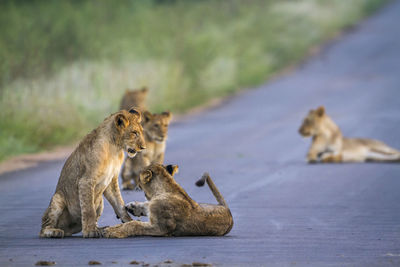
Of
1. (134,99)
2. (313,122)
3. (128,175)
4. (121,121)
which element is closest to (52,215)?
(121,121)

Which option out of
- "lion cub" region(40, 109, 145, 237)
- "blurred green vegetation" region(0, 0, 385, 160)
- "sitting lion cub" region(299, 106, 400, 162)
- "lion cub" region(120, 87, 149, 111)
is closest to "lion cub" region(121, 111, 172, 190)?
"lion cub" region(120, 87, 149, 111)

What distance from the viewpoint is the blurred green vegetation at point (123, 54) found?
64.4ft

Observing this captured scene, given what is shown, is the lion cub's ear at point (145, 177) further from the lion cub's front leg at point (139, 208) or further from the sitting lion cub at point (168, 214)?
the lion cub's front leg at point (139, 208)

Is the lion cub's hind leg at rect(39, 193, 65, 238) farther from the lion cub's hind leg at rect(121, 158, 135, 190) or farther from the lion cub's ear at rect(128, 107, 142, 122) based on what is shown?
the lion cub's hind leg at rect(121, 158, 135, 190)

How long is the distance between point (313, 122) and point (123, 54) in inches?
476

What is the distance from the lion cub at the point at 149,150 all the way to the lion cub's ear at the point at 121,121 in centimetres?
379

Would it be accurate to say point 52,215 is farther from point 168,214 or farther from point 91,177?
point 168,214

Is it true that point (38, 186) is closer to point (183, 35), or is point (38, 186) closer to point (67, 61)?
point (67, 61)

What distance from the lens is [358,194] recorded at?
12586 mm

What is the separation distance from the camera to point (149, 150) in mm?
12922

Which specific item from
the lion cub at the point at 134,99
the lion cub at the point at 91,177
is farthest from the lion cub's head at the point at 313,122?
the lion cub at the point at 91,177

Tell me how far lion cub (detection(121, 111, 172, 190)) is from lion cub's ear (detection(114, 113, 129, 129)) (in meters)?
3.79

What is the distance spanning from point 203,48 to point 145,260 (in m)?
24.3

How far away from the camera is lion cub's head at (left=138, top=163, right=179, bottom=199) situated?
8836 millimetres
